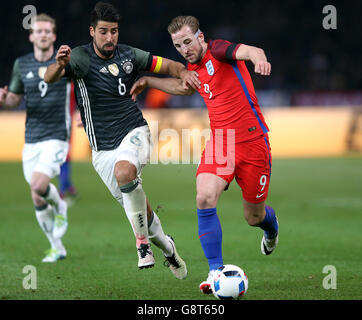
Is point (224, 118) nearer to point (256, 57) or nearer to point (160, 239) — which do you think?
point (256, 57)

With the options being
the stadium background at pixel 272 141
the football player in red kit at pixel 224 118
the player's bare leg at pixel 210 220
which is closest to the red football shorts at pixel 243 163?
the football player in red kit at pixel 224 118

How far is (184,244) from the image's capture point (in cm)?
796

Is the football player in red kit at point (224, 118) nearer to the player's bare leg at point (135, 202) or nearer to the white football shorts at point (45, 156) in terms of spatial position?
the player's bare leg at point (135, 202)

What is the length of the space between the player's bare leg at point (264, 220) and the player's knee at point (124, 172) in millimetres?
1149

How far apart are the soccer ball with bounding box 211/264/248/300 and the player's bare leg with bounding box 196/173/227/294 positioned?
0.65 feet

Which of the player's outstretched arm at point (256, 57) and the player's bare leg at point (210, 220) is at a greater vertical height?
the player's outstretched arm at point (256, 57)

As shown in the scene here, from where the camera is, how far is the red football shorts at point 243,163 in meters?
5.74

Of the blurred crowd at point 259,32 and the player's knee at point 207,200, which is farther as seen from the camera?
the blurred crowd at point 259,32

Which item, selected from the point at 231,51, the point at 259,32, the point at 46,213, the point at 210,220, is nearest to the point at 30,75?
the point at 46,213

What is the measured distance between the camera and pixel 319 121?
1864 cm

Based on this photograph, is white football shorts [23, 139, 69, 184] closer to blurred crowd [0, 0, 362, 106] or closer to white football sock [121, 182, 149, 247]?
white football sock [121, 182, 149, 247]

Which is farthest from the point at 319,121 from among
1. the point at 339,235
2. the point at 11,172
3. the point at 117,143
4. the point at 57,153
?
the point at 117,143

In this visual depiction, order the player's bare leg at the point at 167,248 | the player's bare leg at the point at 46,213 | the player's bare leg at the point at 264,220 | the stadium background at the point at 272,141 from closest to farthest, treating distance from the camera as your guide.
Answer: the player's bare leg at the point at 167,248
the player's bare leg at the point at 264,220
the stadium background at the point at 272,141
the player's bare leg at the point at 46,213

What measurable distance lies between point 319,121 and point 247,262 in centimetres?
1234
